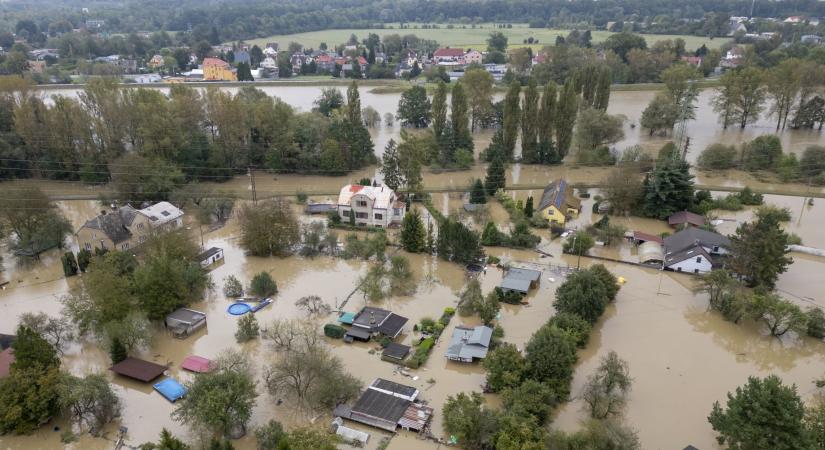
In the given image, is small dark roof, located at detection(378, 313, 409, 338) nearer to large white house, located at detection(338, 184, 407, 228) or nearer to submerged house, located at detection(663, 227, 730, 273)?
large white house, located at detection(338, 184, 407, 228)

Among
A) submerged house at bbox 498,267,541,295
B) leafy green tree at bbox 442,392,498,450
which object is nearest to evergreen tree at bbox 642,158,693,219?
submerged house at bbox 498,267,541,295

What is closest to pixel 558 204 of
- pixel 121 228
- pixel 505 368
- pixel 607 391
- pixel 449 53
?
pixel 607 391

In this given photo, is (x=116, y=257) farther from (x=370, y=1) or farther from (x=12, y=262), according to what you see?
(x=370, y=1)

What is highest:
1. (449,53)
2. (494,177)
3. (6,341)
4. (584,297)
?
(449,53)

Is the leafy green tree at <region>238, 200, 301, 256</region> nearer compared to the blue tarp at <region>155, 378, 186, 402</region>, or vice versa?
the blue tarp at <region>155, 378, 186, 402</region>

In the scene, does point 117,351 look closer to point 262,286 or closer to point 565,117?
point 262,286

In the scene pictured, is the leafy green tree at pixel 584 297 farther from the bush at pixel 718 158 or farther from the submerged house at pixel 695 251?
the bush at pixel 718 158

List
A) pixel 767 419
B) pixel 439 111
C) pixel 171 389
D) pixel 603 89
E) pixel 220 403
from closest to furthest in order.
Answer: pixel 767 419 < pixel 220 403 < pixel 171 389 < pixel 439 111 < pixel 603 89

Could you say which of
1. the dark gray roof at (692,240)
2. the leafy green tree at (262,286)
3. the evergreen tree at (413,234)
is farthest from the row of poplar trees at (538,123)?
the leafy green tree at (262,286)
